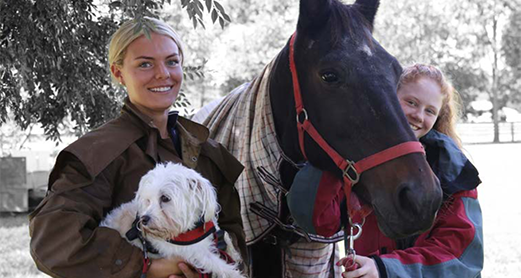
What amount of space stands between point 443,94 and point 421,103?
8.1 inches

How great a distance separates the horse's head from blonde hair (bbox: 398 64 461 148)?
38cm

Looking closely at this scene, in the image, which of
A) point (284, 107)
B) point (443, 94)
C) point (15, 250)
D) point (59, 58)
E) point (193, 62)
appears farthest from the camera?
point (193, 62)

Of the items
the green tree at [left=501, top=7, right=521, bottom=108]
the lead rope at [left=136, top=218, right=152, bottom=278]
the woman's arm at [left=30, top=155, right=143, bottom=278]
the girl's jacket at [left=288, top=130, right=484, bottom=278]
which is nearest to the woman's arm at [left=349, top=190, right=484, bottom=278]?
the girl's jacket at [left=288, top=130, right=484, bottom=278]

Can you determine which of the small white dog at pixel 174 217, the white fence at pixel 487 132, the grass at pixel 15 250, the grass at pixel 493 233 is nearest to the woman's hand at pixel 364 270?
the small white dog at pixel 174 217

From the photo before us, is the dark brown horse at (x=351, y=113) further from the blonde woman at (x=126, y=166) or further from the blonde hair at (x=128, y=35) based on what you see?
the blonde hair at (x=128, y=35)

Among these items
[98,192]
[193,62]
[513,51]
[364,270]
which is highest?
[513,51]

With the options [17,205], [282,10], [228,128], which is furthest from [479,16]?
[228,128]

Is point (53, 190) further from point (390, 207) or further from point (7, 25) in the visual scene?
point (7, 25)

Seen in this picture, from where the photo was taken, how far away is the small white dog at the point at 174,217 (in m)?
2.18

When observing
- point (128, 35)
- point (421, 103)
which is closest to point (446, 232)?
point (421, 103)

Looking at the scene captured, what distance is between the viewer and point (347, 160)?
91.1 inches

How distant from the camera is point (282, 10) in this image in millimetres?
22625

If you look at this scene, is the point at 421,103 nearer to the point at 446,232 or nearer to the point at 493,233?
the point at 446,232

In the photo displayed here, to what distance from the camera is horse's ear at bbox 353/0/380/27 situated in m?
2.70
